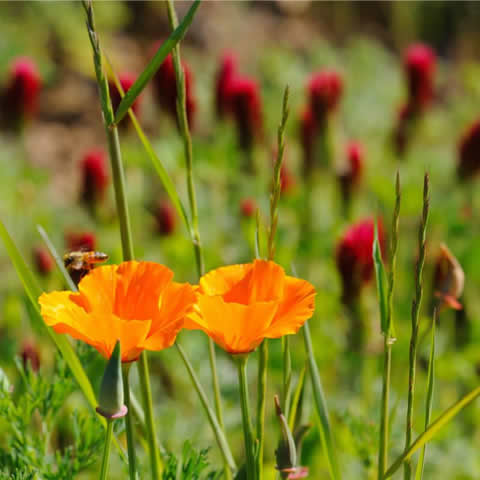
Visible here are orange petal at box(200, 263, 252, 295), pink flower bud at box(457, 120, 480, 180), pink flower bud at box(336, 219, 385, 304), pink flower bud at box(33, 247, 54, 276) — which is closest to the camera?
orange petal at box(200, 263, 252, 295)

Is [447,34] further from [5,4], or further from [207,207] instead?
[207,207]

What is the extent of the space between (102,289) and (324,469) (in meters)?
0.86

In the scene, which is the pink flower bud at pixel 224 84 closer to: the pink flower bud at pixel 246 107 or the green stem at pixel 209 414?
the pink flower bud at pixel 246 107

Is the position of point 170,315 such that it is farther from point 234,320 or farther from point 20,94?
point 20,94

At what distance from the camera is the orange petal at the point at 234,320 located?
53 cm

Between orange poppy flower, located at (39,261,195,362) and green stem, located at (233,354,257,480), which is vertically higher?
orange poppy flower, located at (39,261,195,362)

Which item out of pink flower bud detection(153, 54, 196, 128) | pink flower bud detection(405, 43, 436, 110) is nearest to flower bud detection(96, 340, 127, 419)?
pink flower bud detection(153, 54, 196, 128)

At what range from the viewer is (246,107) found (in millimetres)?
1772

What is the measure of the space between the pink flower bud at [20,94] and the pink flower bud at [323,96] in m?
0.58

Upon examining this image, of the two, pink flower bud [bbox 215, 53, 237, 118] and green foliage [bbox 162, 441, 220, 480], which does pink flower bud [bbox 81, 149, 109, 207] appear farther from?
green foliage [bbox 162, 441, 220, 480]

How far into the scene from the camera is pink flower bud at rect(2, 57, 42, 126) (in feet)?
5.83

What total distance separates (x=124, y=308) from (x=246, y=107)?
123 centimetres

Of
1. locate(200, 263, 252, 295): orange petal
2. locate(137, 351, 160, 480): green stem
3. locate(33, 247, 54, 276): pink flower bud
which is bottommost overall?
locate(33, 247, 54, 276): pink flower bud

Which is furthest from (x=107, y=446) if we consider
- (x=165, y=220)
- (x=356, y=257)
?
(x=165, y=220)
